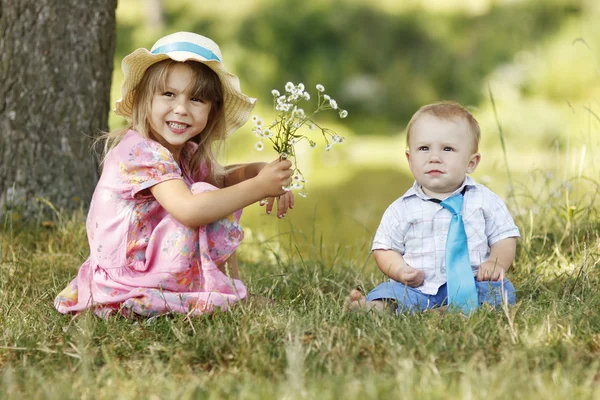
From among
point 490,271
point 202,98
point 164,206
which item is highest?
point 202,98

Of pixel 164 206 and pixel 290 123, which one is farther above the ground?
pixel 290 123

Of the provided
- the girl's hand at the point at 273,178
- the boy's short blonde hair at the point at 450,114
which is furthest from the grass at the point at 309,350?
the boy's short blonde hair at the point at 450,114

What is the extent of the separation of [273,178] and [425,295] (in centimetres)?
69

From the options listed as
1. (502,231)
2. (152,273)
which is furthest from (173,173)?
(502,231)

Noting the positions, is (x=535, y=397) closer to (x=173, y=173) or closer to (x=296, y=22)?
(x=173, y=173)

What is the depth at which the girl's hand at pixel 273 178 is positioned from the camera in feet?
8.96

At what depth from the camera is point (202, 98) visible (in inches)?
117

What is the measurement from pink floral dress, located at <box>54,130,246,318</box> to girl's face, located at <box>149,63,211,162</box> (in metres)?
0.08

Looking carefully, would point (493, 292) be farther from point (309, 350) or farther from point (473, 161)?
point (309, 350)

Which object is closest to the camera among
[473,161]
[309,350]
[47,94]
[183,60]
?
[309,350]

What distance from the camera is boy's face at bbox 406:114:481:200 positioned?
2.88 m

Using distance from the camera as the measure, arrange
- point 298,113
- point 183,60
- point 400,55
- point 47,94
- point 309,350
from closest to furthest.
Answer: point 309,350 < point 298,113 < point 183,60 < point 47,94 < point 400,55

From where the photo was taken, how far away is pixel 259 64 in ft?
32.2

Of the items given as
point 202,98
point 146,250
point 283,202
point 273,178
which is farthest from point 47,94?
point 273,178
